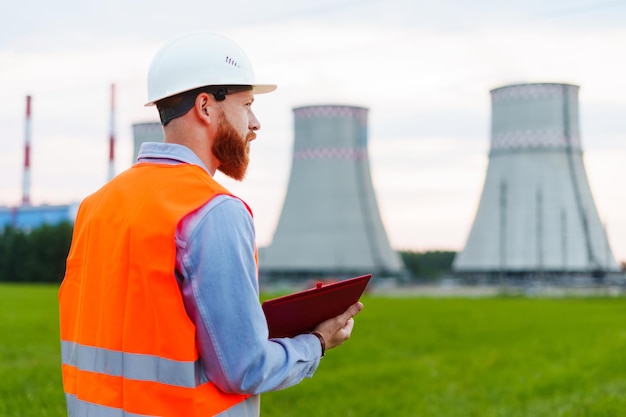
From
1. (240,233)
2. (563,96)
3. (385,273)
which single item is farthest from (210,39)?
(385,273)

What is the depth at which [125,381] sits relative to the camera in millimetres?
1261

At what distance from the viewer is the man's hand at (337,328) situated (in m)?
1.43

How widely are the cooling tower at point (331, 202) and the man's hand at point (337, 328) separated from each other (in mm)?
24347

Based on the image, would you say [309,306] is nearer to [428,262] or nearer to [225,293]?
[225,293]

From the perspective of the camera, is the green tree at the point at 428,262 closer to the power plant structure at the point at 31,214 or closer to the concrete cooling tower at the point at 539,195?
the power plant structure at the point at 31,214

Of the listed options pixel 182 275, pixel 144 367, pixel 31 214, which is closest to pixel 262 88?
pixel 182 275

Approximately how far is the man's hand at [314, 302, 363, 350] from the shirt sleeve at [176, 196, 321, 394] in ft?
0.61

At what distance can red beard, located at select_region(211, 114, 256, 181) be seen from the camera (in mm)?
1353

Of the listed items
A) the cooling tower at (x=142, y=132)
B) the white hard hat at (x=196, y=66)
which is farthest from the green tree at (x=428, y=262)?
the white hard hat at (x=196, y=66)

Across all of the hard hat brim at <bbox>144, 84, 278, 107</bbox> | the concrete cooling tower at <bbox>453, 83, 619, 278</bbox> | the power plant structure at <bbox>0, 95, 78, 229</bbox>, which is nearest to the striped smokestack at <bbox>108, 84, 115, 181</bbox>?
the power plant structure at <bbox>0, 95, 78, 229</bbox>

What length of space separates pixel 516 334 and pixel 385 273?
705 inches

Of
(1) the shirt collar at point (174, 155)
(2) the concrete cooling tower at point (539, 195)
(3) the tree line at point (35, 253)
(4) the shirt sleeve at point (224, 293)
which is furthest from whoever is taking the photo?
(3) the tree line at point (35, 253)

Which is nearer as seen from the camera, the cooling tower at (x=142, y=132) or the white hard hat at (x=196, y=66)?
the white hard hat at (x=196, y=66)

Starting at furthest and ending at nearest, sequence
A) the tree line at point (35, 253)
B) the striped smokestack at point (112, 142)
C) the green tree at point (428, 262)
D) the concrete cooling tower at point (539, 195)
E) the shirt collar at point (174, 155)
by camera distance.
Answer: the green tree at point (428, 262) → the tree line at point (35, 253) → the striped smokestack at point (112, 142) → the concrete cooling tower at point (539, 195) → the shirt collar at point (174, 155)
